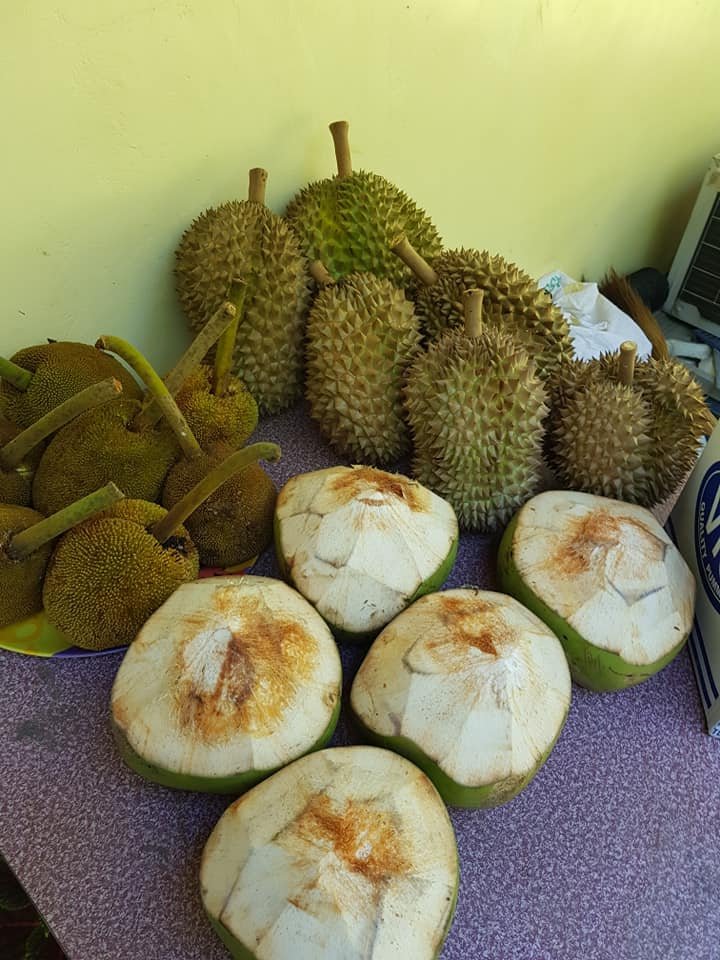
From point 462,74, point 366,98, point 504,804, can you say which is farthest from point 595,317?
point 504,804

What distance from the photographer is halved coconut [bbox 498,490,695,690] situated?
0.72m

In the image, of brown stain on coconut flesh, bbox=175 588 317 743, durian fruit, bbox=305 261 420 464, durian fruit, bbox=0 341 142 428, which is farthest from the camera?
durian fruit, bbox=305 261 420 464

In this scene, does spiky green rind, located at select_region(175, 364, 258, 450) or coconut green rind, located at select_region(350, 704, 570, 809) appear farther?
spiky green rind, located at select_region(175, 364, 258, 450)

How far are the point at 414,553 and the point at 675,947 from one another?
1.39ft

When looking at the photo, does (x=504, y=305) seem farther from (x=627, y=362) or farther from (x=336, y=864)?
(x=336, y=864)

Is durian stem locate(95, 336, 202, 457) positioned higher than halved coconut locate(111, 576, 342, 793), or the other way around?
durian stem locate(95, 336, 202, 457)

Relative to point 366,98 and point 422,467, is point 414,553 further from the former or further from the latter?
point 366,98

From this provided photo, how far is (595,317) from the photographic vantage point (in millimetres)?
1812

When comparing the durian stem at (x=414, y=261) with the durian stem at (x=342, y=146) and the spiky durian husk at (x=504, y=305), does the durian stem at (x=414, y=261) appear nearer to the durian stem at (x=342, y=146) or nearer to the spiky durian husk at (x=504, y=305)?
the spiky durian husk at (x=504, y=305)

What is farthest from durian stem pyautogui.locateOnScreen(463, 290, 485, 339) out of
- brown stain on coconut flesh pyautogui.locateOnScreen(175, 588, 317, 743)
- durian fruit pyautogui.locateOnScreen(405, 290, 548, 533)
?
brown stain on coconut flesh pyautogui.locateOnScreen(175, 588, 317, 743)

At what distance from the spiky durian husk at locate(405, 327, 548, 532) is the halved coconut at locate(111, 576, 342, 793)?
12.1 inches

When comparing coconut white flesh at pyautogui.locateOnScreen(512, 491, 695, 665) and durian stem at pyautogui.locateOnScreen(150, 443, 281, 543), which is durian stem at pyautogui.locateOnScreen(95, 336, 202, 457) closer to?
durian stem at pyautogui.locateOnScreen(150, 443, 281, 543)

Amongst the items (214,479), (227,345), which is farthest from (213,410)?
(214,479)

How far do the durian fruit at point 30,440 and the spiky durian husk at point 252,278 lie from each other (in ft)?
0.93
